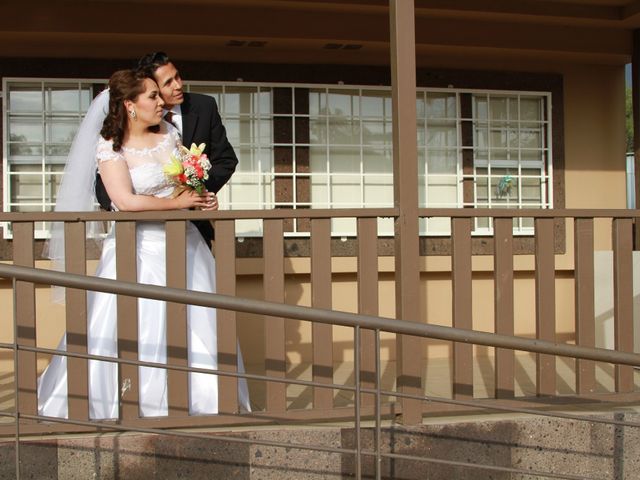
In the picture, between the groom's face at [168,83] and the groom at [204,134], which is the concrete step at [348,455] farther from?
the groom's face at [168,83]

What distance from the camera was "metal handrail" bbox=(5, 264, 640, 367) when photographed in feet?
10.6

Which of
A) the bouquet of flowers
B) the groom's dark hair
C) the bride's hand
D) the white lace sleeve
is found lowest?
the bride's hand

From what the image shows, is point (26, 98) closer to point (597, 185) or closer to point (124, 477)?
point (124, 477)

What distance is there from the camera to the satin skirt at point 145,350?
4.17 meters

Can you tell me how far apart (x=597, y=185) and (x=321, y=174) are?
8.07 ft

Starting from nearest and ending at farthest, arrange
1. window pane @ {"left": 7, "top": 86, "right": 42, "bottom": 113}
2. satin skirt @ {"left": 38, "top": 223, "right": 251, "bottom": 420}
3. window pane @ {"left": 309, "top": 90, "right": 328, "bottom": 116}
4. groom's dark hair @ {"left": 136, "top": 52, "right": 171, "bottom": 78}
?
satin skirt @ {"left": 38, "top": 223, "right": 251, "bottom": 420}
groom's dark hair @ {"left": 136, "top": 52, "right": 171, "bottom": 78}
window pane @ {"left": 7, "top": 86, "right": 42, "bottom": 113}
window pane @ {"left": 309, "top": 90, "right": 328, "bottom": 116}

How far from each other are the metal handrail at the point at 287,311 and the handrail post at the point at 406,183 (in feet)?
2.73

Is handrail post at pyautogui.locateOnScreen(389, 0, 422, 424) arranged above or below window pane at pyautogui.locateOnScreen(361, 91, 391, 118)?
below

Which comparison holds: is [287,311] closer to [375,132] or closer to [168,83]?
[168,83]

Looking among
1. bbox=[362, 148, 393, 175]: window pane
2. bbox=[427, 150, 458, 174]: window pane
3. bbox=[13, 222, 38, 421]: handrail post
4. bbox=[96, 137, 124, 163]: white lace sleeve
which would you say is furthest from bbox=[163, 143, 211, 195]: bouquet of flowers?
bbox=[427, 150, 458, 174]: window pane

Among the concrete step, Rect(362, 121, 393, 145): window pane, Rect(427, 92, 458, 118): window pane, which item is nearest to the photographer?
the concrete step

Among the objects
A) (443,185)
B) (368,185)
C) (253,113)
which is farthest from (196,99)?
(443,185)

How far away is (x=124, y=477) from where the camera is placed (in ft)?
12.9

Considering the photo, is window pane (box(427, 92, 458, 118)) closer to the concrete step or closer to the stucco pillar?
the stucco pillar
